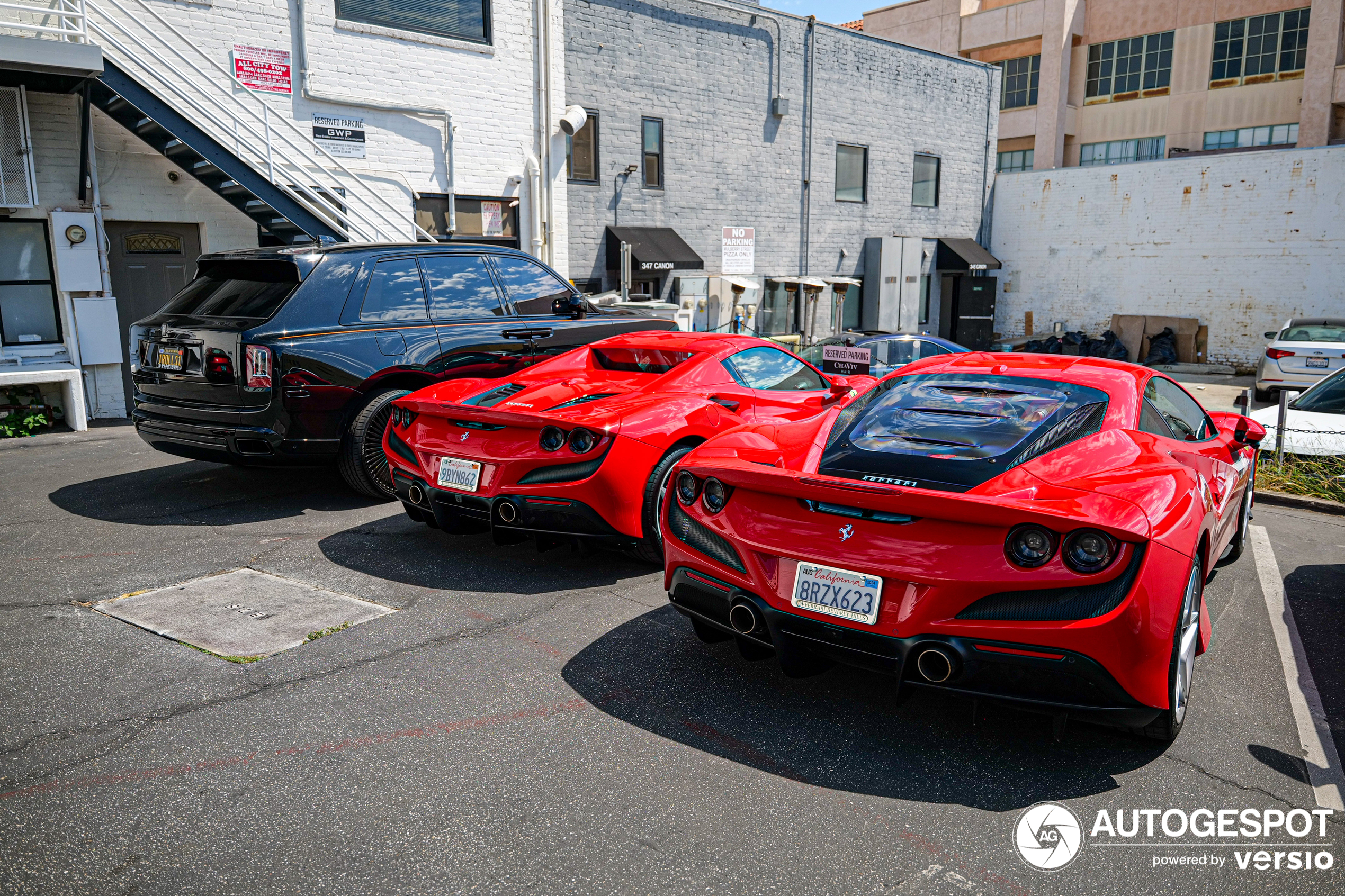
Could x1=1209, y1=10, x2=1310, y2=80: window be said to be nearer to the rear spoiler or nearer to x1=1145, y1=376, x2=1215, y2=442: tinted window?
x1=1145, y1=376, x2=1215, y2=442: tinted window

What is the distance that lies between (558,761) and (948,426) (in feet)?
6.74

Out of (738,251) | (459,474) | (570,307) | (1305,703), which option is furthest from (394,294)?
(738,251)

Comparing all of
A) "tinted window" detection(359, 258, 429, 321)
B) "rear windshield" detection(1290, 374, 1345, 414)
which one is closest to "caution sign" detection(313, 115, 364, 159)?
"tinted window" detection(359, 258, 429, 321)

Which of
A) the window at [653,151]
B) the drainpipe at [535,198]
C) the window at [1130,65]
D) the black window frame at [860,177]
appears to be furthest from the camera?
the window at [1130,65]

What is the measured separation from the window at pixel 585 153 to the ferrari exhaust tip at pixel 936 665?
14.7 metres

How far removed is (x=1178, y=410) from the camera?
4.79m

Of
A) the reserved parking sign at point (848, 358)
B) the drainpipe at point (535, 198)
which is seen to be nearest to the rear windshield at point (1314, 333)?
the reserved parking sign at point (848, 358)

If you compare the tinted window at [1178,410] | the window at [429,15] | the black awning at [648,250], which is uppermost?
the window at [429,15]

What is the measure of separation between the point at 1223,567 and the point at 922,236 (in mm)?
19398

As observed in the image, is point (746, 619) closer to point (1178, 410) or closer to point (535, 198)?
point (1178, 410)

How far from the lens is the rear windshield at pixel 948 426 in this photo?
11.6 ft

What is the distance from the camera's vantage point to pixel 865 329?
22.8m

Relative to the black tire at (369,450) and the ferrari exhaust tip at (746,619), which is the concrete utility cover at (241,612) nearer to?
the black tire at (369,450)

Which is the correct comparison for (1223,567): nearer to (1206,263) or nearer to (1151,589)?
(1151,589)
